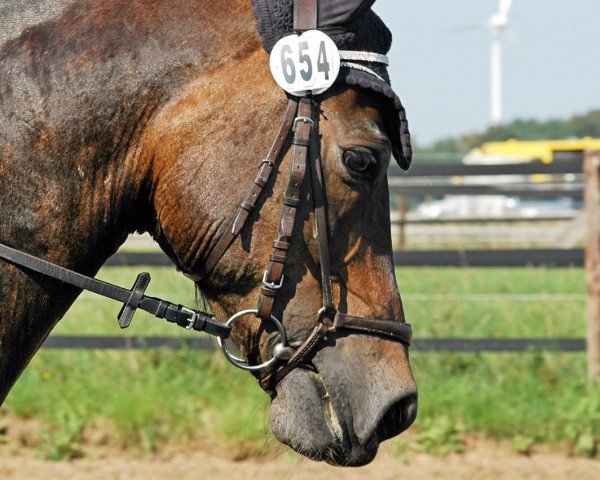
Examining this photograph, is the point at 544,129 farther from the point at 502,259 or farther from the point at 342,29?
the point at 342,29

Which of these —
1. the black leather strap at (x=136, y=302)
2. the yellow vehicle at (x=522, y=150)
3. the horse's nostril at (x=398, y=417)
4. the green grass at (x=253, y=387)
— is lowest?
the yellow vehicle at (x=522, y=150)

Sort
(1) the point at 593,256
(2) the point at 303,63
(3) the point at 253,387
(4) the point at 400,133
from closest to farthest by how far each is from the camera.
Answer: (2) the point at 303,63 < (4) the point at 400,133 < (3) the point at 253,387 < (1) the point at 593,256

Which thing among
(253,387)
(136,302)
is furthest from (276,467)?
(136,302)

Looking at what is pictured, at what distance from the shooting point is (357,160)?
2.28m

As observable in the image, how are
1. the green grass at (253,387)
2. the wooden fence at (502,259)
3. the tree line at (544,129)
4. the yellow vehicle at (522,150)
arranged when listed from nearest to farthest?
the green grass at (253,387), the wooden fence at (502,259), the tree line at (544,129), the yellow vehicle at (522,150)

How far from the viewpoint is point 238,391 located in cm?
614

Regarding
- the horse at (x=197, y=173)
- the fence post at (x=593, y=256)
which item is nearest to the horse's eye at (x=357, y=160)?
the horse at (x=197, y=173)

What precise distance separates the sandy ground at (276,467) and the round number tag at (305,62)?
10.9ft

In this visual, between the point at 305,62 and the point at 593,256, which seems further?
the point at 593,256

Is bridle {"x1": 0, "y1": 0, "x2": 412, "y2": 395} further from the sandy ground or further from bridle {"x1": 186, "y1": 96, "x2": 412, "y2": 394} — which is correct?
the sandy ground

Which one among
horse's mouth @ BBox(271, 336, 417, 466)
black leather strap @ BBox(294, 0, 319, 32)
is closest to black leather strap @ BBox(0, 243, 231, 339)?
horse's mouth @ BBox(271, 336, 417, 466)

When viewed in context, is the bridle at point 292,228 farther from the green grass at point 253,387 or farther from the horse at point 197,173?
the green grass at point 253,387

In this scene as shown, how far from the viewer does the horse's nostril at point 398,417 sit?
2.28 m

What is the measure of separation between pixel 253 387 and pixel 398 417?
12.7 feet
